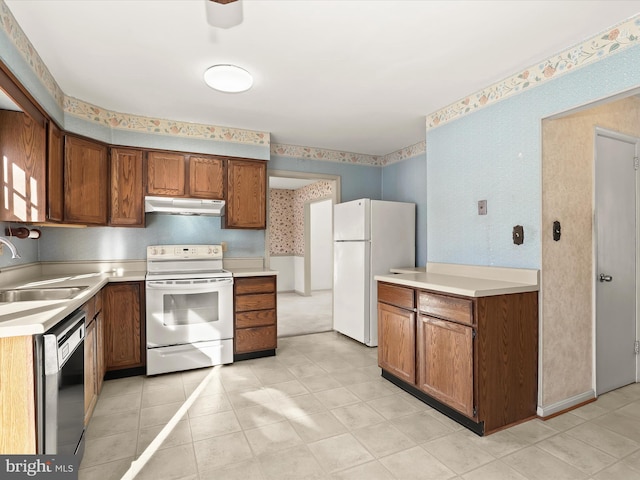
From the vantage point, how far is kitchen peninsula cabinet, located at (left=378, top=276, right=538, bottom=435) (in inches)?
86.2

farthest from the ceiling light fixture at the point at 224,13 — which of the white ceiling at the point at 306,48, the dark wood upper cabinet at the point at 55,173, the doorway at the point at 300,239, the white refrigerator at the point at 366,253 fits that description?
the doorway at the point at 300,239

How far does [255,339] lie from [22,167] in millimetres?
2360

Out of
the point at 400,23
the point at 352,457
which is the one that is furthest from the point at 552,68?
the point at 352,457

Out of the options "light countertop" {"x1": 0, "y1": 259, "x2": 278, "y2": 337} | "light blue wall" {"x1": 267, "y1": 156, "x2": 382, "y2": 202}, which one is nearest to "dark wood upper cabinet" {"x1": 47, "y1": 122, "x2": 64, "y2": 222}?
"light countertop" {"x1": 0, "y1": 259, "x2": 278, "y2": 337}

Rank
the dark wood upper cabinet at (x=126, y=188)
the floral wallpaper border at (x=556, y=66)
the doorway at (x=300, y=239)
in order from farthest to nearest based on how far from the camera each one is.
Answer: the doorway at (x=300, y=239) → the dark wood upper cabinet at (x=126, y=188) → the floral wallpaper border at (x=556, y=66)

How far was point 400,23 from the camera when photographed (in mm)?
1988

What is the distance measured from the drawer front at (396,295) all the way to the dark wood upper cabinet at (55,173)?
268cm

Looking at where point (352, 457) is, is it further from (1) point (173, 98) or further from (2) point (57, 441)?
(1) point (173, 98)

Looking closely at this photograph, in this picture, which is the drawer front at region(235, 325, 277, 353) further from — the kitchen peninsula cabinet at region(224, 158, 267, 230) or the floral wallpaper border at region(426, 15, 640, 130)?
the floral wallpaper border at region(426, 15, 640, 130)

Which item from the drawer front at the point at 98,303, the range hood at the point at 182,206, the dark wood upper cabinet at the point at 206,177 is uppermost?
the dark wood upper cabinet at the point at 206,177

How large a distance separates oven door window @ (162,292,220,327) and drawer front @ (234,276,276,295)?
247 mm

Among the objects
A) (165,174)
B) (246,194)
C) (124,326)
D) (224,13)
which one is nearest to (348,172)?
(246,194)

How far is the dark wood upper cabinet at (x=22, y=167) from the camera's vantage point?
2213mm

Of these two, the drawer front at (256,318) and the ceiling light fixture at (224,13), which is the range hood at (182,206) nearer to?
the drawer front at (256,318)
